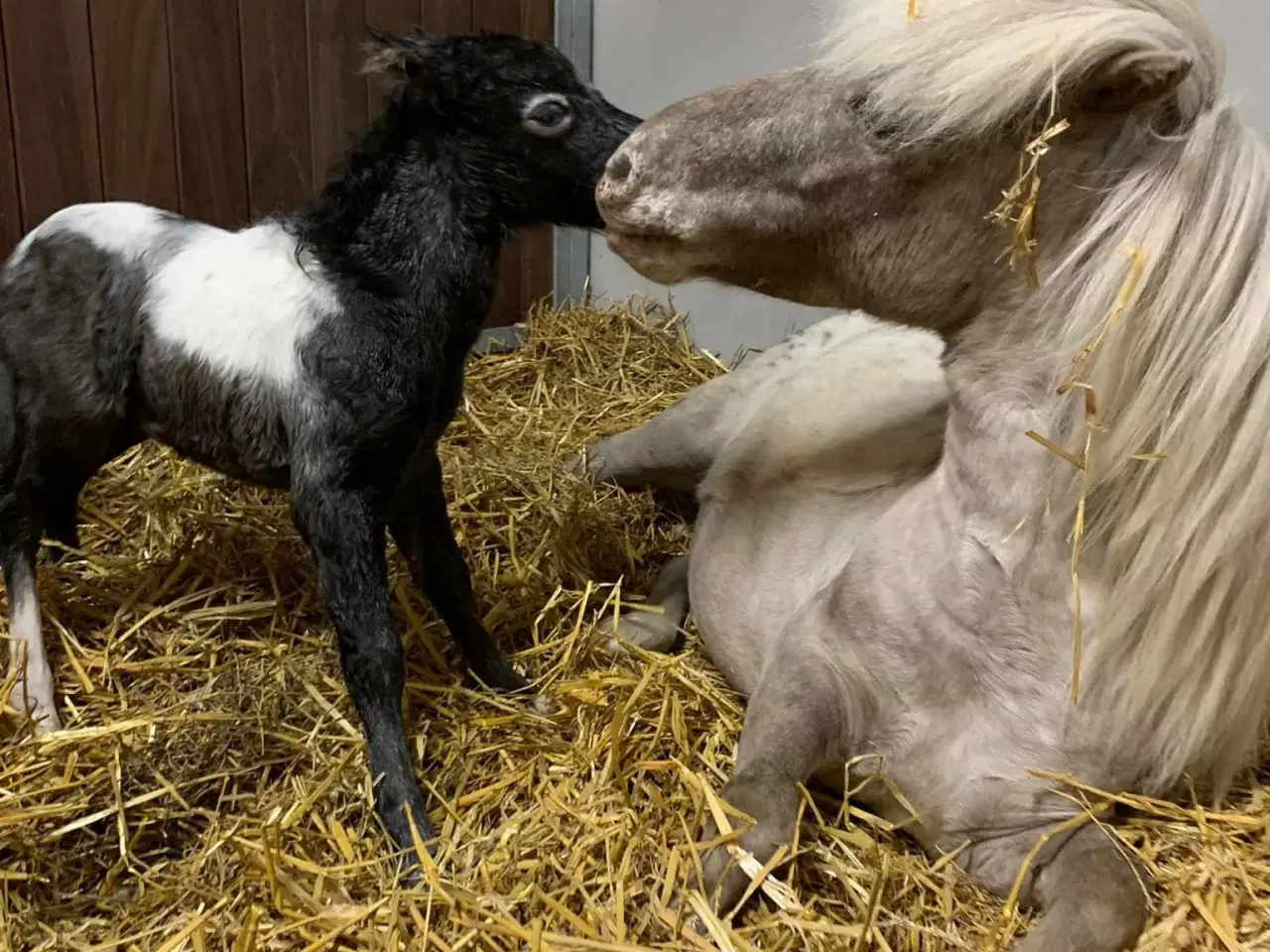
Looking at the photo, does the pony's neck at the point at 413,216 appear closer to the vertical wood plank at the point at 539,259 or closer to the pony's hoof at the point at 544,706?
the pony's hoof at the point at 544,706

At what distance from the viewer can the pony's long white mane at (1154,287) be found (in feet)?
3.33

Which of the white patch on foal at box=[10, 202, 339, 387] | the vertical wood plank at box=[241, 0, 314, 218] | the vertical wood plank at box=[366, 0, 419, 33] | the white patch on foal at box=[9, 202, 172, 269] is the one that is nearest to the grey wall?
the vertical wood plank at box=[366, 0, 419, 33]

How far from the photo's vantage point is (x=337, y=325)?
1.34 meters

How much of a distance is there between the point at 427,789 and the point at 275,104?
165 centimetres

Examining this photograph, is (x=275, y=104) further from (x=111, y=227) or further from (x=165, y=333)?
(x=165, y=333)

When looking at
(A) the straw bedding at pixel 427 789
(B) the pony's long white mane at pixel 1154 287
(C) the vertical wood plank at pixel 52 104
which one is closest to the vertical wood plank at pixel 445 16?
(C) the vertical wood plank at pixel 52 104

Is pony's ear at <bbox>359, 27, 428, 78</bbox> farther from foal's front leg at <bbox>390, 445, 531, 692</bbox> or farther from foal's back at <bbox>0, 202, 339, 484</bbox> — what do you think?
foal's front leg at <bbox>390, 445, 531, 692</bbox>

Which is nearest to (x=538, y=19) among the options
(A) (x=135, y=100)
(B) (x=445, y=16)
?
(B) (x=445, y=16)

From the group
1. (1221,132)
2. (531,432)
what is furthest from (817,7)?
(1221,132)

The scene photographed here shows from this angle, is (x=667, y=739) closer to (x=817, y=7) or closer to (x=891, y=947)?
(x=891, y=947)

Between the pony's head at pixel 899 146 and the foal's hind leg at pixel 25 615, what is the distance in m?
0.95

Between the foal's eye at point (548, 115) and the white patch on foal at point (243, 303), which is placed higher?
the foal's eye at point (548, 115)

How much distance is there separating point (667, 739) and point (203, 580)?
884 millimetres

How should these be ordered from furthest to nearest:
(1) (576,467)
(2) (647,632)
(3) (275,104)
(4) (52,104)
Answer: (3) (275,104)
(1) (576,467)
(4) (52,104)
(2) (647,632)
